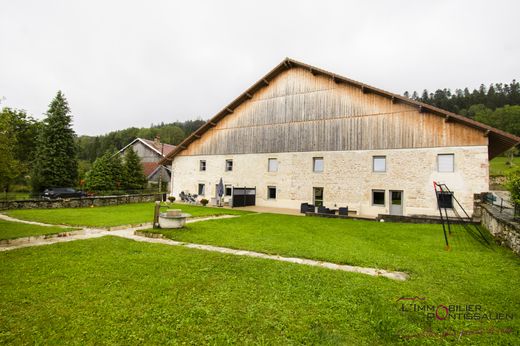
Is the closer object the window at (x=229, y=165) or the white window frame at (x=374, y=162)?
the white window frame at (x=374, y=162)

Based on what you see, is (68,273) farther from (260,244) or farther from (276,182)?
(276,182)

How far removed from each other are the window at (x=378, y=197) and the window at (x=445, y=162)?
160 inches

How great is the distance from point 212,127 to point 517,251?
2563cm

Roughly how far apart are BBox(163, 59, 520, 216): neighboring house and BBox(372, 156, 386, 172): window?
72mm

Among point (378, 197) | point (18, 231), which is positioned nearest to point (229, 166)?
point (378, 197)

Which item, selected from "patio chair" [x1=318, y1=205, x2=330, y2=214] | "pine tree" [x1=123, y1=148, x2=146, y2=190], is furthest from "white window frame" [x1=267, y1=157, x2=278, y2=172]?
"pine tree" [x1=123, y1=148, x2=146, y2=190]

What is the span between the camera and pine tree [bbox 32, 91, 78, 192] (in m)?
31.3

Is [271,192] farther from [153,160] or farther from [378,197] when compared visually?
[153,160]

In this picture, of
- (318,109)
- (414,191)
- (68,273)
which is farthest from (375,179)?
(68,273)

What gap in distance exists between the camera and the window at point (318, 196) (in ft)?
73.7

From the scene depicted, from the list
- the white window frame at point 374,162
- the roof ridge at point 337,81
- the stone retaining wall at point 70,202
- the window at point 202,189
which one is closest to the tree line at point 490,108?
the roof ridge at point 337,81

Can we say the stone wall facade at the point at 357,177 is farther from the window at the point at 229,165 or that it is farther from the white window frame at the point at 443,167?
the window at the point at 229,165

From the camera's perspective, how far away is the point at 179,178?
3041 centimetres

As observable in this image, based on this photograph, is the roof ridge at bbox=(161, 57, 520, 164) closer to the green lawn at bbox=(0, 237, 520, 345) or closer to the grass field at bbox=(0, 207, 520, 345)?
the grass field at bbox=(0, 207, 520, 345)
